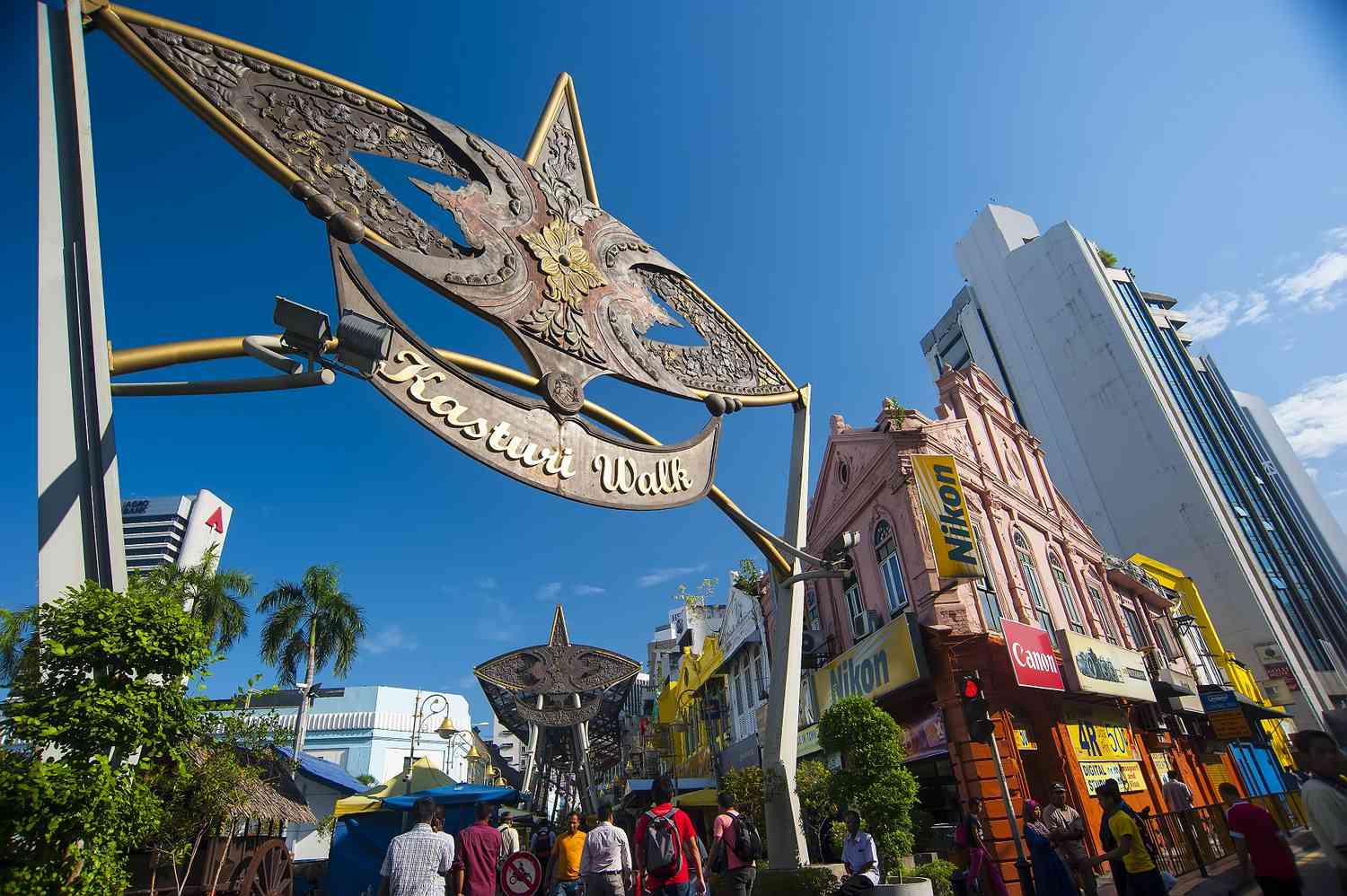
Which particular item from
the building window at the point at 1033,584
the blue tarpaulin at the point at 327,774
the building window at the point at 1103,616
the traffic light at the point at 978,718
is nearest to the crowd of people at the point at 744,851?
the traffic light at the point at 978,718

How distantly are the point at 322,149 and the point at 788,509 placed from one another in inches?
262

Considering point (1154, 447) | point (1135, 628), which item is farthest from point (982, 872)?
point (1154, 447)

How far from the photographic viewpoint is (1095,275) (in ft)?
150

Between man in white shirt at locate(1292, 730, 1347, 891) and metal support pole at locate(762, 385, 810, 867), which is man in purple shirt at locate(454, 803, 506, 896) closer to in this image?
metal support pole at locate(762, 385, 810, 867)

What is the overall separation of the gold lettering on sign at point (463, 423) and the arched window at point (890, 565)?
13.9 m

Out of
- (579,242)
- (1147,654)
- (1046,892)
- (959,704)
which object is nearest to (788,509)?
(579,242)

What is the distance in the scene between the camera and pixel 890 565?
55.9 feet

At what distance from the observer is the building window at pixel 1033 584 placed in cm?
1762

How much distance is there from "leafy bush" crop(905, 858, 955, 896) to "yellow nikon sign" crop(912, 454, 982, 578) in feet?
22.2

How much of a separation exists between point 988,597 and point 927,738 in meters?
3.92

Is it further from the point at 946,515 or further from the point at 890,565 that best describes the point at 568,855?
the point at 890,565

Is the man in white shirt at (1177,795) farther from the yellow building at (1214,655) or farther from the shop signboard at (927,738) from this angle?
the yellow building at (1214,655)

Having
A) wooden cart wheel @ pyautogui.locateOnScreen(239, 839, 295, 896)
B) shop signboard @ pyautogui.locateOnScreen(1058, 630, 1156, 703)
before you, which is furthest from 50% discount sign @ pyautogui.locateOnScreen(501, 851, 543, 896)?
Answer: shop signboard @ pyautogui.locateOnScreen(1058, 630, 1156, 703)

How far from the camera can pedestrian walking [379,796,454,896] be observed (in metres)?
5.43
